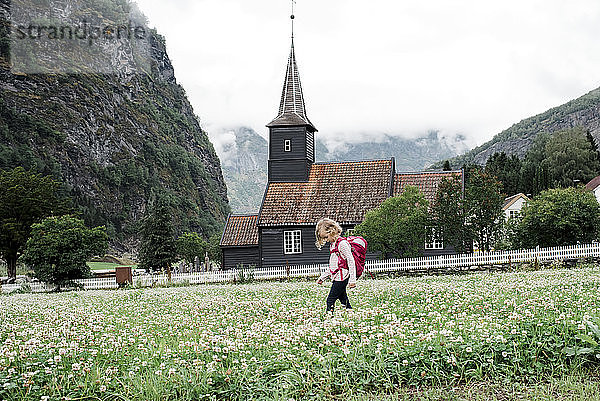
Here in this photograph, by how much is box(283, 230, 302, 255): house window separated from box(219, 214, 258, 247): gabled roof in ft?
10.9

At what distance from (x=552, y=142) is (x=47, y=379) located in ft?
381

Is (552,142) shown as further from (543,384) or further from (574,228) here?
(543,384)

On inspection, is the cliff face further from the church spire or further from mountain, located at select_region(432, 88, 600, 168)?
mountain, located at select_region(432, 88, 600, 168)

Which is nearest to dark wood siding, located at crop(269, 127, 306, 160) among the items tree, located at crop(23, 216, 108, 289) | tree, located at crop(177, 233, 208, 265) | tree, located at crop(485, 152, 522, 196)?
tree, located at crop(23, 216, 108, 289)

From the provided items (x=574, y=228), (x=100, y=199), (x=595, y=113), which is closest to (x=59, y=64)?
(x=100, y=199)

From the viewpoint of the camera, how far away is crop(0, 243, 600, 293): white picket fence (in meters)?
29.7

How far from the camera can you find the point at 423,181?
41.4 m

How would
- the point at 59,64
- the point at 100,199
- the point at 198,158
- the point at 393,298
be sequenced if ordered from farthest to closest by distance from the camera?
the point at 198,158 < the point at 59,64 < the point at 100,199 < the point at 393,298

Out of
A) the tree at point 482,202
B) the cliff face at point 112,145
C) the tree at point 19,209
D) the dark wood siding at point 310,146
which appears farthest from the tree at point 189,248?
the cliff face at point 112,145

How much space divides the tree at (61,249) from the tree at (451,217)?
757 inches

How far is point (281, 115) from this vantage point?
45.1 m

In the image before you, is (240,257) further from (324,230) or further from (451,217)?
(324,230)

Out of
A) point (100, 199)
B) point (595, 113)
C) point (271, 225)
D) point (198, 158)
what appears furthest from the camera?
point (595, 113)

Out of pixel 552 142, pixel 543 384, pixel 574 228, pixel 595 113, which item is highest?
pixel 595 113
